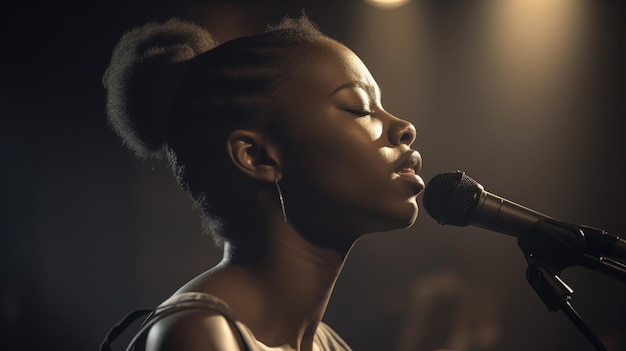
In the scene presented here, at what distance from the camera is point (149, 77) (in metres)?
1.42

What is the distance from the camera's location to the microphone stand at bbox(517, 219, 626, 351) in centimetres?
111

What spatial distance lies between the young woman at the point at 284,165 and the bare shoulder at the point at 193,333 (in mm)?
115

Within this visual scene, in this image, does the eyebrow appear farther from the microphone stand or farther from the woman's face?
the microphone stand

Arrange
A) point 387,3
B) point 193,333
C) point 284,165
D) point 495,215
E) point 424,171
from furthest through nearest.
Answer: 1. point 387,3
2. point 424,171
3. point 284,165
4. point 495,215
5. point 193,333

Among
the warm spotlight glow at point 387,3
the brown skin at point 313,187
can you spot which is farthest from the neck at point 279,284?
the warm spotlight glow at point 387,3

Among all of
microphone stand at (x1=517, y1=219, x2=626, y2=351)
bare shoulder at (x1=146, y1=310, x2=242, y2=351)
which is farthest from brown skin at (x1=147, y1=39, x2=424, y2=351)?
microphone stand at (x1=517, y1=219, x2=626, y2=351)

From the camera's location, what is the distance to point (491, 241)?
2172 millimetres

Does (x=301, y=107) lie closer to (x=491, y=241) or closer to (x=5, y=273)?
(x=5, y=273)

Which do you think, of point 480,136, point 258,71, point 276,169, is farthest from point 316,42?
point 480,136

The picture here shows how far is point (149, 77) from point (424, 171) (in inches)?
39.7

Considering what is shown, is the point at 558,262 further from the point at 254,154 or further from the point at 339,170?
the point at 254,154

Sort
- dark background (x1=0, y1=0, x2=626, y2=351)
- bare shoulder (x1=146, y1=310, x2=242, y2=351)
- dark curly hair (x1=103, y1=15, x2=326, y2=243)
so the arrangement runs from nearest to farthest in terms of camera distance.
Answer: bare shoulder (x1=146, y1=310, x2=242, y2=351), dark curly hair (x1=103, y1=15, x2=326, y2=243), dark background (x1=0, y1=0, x2=626, y2=351)

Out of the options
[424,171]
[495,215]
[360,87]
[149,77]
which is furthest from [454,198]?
[424,171]

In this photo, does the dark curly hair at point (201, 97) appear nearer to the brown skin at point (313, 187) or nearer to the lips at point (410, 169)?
the brown skin at point (313, 187)
